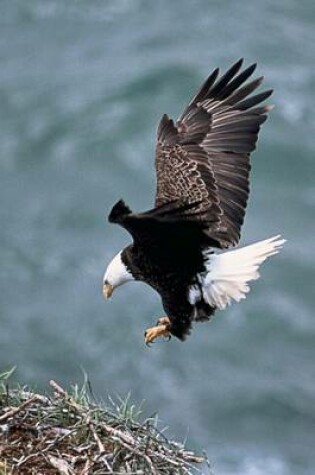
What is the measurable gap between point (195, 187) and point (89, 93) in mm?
8284

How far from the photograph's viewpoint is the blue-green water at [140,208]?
1320 centimetres

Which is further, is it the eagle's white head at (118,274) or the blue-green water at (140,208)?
the blue-green water at (140,208)

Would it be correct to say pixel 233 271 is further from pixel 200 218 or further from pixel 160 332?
pixel 160 332

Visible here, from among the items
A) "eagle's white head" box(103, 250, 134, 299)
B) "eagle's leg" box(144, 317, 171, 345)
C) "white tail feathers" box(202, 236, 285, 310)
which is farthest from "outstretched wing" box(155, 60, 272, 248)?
"eagle's leg" box(144, 317, 171, 345)

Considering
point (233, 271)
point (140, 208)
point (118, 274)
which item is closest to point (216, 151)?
point (118, 274)

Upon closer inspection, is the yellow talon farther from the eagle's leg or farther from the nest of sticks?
the nest of sticks

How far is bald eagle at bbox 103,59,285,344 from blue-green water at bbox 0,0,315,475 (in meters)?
4.15

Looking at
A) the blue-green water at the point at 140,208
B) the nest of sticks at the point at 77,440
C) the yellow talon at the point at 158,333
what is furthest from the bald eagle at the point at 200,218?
the blue-green water at the point at 140,208

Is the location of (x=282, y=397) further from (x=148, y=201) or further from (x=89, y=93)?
(x=89, y=93)

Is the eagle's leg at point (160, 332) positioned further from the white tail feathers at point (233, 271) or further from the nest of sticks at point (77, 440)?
the nest of sticks at point (77, 440)

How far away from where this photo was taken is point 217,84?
29.8ft

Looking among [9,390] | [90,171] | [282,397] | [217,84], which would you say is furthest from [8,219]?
[9,390]

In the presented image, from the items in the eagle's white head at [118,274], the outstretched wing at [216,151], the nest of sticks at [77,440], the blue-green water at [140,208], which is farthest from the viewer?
the blue-green water at [140,208]

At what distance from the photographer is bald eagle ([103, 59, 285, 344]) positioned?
7773mm
